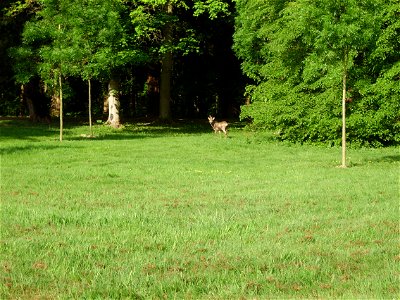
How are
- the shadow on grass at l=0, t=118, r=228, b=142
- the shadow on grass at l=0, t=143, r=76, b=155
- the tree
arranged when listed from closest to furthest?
the shadow on grass at l=0, t=143, r=76, b=155
the shadow on grass at l=0, t=118, r=228, b=142
the tree

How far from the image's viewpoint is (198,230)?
8664 mm

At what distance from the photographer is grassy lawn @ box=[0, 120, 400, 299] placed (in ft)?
20.1

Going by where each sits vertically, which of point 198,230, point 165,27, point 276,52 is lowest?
point 198,230

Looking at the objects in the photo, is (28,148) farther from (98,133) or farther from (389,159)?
(389,159)

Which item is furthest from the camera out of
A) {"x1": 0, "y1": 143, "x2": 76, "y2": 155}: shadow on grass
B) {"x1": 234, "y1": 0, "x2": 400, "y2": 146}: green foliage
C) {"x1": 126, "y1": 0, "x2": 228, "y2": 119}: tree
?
{"x1": 126, "y1": 0, "x2": 228, "y2": 119}: tree

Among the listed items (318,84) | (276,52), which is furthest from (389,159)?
(276,52)

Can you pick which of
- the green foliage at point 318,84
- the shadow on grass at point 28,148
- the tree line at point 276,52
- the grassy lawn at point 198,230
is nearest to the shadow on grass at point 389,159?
the grassy lawn at point 198,230

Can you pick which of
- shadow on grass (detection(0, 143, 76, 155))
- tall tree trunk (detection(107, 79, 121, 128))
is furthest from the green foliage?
tall tree trunk (detection(107, 79, 121, 128))

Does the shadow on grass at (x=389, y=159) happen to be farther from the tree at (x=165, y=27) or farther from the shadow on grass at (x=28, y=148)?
the tree at (x=165, y=27)

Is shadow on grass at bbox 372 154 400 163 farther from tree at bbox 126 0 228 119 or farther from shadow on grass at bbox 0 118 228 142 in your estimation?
tree at bbox 126 0 228 119

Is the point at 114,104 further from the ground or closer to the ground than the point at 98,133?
further from the ground

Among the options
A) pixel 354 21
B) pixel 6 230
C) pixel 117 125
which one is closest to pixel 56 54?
pixel 117 125

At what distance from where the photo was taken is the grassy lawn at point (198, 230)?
613 cm

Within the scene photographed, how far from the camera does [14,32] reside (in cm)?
3728
